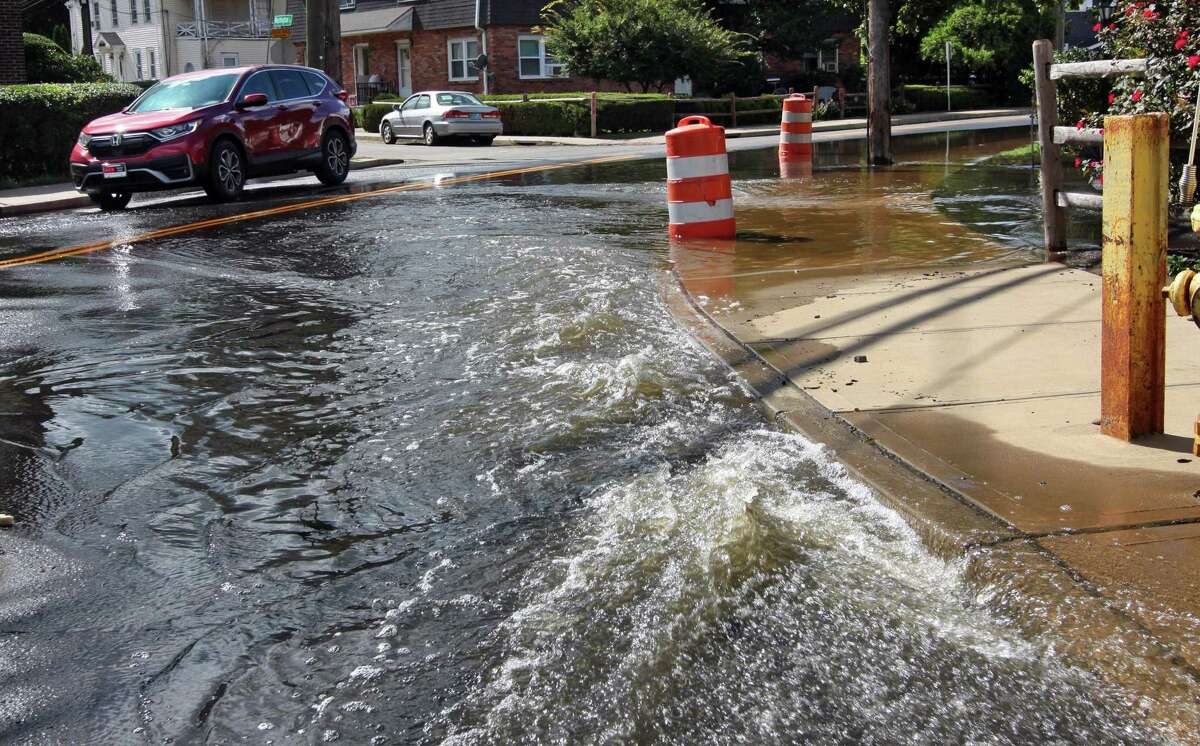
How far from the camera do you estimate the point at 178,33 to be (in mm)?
62562

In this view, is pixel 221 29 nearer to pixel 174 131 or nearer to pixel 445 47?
pixel 445 47

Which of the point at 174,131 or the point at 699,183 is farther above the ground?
the point at 174,131

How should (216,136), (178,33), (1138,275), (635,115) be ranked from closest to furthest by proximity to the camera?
1. (1138,275)
2. (216,136)
3. (635,115)
4. (178,33)

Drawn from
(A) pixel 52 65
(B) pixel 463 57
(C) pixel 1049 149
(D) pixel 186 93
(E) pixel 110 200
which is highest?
(B) pixel 463 57

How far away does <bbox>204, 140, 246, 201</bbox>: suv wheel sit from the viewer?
1695 cm

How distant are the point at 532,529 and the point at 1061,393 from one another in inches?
102

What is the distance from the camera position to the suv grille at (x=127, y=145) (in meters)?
16.5

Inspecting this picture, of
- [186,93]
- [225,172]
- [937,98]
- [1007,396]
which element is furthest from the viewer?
[937,98]

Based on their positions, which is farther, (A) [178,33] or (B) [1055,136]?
(A) [178,33]

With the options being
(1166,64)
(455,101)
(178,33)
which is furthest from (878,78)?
(178,33)

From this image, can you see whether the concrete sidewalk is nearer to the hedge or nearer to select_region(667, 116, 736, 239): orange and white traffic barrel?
select_region(667, 116, 736, 239): orange and white traffic barrel

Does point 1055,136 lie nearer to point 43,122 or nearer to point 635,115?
point 43,122

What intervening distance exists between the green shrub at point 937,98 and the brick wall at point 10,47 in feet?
103

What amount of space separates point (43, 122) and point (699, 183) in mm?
14682
